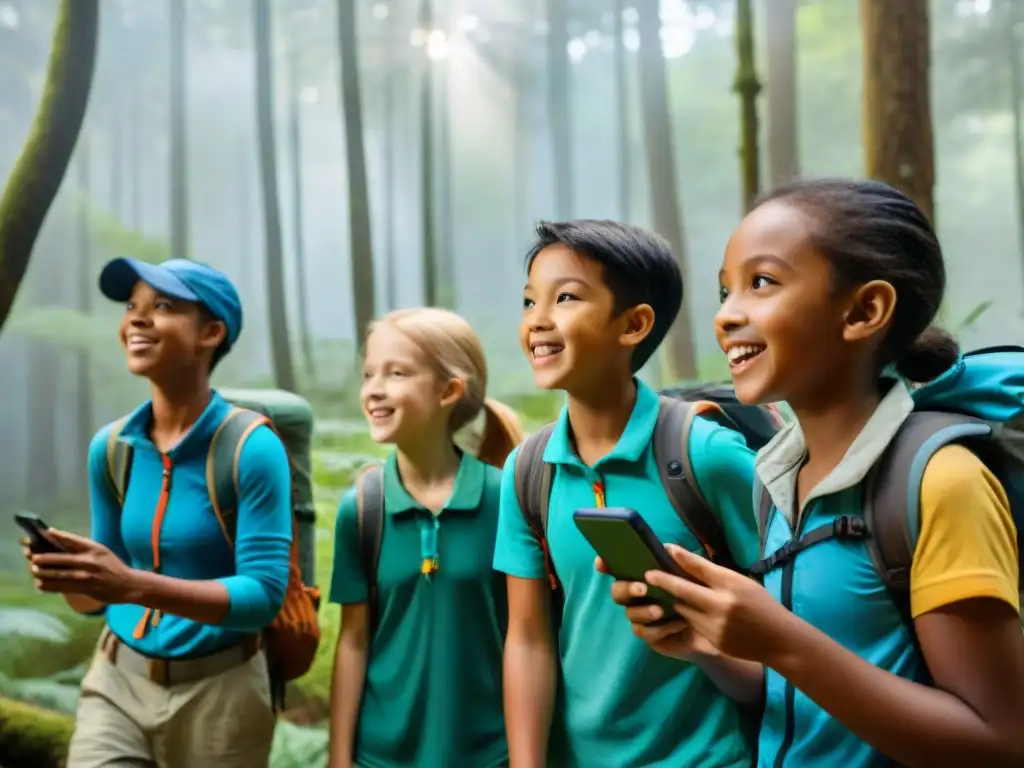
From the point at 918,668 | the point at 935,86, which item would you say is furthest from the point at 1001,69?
the point at 918,668

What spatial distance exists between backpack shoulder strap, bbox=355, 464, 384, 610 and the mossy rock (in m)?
2.27

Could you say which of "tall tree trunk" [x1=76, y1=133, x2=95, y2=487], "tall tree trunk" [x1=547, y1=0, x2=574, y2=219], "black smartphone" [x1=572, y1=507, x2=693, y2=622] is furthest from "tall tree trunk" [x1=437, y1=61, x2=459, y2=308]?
"black smartphone" [x1=572, y1=507, x2=693, y2=622]

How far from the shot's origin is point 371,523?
2.21 m

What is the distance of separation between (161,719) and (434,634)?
0.71 metres

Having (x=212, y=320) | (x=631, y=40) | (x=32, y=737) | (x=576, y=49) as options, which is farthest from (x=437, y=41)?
(x=32, y=737)

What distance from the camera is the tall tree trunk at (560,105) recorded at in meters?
5.27

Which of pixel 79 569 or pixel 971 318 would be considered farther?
pixel 971 318

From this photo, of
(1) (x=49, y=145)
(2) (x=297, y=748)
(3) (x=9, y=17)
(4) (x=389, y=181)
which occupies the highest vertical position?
(3) (x=9, y=17)

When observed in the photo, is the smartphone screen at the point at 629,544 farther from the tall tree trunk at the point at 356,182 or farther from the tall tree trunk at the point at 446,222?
the tall tree trunk at the point at 446,222

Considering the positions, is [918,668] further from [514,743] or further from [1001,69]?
[1001,69]

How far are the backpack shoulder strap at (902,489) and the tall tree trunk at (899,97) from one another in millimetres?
3220

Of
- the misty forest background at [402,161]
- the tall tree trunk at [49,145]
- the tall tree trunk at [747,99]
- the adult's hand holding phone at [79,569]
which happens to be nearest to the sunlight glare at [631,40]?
the misty forest background at [402,161]

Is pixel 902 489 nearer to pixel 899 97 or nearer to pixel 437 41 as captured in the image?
pixel 899 97

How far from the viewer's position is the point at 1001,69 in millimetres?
5059
